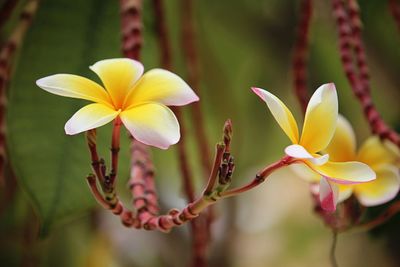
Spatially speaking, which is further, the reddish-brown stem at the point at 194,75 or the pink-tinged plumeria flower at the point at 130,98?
the reddish-brown stem at the point at 194,75

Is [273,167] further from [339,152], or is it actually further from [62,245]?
[62,245]

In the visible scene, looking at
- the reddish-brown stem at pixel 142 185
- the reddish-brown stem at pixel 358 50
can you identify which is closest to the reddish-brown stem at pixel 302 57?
the reddish-brown stem at pixel 358 50

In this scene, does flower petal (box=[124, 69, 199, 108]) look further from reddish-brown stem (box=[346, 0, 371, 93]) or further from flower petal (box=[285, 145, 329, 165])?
reddish-brown stem (box=[346, 0, 371, 93])

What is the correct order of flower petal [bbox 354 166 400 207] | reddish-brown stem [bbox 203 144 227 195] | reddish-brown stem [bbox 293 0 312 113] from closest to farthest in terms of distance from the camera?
Answer: reddish-brown stem [bbox 203 144 227 195], flower petal [bbox 354 166 400 207], reddish-brown stem [bbox 293 0 312 113]

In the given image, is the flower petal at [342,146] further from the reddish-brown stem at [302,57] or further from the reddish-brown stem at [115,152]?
the reddish-brown stem at [115,152]

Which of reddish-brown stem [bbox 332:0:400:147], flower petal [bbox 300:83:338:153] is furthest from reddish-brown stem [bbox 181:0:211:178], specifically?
flower petal [bbox 300:83:338:153]
